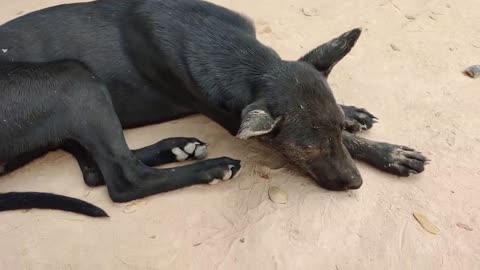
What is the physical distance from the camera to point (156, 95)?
378 centimetres

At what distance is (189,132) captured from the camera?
387 centimetres

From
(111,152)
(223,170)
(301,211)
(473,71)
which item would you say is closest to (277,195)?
(301,211)

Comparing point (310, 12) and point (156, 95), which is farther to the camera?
point (310, 12)

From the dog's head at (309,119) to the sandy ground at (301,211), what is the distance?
0.19 metres

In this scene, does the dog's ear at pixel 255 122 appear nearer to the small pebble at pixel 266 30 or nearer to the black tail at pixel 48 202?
the black tail at pixel 48 202

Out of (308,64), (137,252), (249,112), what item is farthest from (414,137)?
(137,252)

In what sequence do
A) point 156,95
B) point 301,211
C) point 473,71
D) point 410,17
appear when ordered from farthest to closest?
point 410,17 < point 473,71 < point 156,95 < point 301,211

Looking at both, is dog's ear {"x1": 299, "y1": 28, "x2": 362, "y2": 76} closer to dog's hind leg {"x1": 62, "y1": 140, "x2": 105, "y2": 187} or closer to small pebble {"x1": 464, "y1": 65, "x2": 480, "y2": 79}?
small pebble {"x1": 464, "y1": 65, "x2": 480, "y2": 79}

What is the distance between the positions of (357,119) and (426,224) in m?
0.90

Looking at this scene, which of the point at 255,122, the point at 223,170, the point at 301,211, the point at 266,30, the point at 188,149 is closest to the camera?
the point at 255,122

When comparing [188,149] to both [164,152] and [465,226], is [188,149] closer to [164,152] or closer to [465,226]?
[164,152]

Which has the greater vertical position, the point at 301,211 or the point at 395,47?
the point at 395,47

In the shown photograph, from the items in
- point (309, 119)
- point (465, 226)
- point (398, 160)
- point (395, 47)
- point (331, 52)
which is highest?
point (331, 52)

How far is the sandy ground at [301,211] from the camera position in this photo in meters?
3.03
